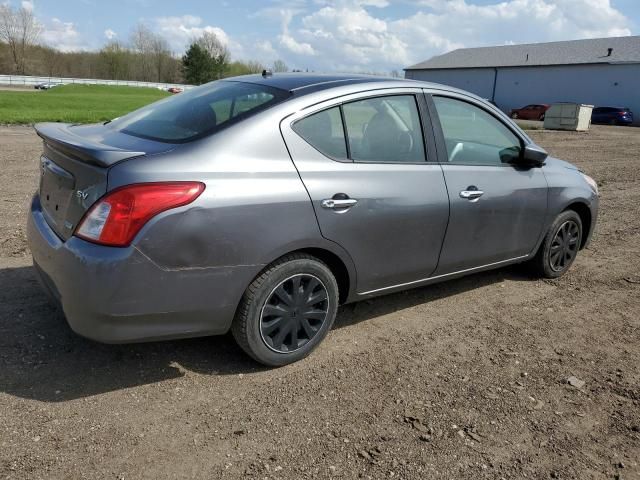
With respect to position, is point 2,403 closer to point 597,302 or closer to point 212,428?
point 212,428

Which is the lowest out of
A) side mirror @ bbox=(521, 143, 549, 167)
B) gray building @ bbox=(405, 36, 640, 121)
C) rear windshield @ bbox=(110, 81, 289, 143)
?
side mirror @ bbox=(521, 143, 549, 167)

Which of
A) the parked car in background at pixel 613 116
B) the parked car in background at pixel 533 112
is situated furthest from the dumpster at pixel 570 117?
the parked car in background at pixel 533 112

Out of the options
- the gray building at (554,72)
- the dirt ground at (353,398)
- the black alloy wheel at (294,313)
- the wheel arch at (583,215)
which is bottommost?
the dirt ground at (353,398)

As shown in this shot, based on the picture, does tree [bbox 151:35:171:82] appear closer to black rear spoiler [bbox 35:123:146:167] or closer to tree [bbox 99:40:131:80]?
tree [bbox 99:40:131:80]

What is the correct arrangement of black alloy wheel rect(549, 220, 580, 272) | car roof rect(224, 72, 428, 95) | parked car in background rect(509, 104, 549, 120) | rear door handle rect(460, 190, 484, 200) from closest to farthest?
car roof rect(224, 72, 428, 95), rear door handle rect(460, 190, 484, 200), black alloy wheel rect(549, 220, 580, 272), parked car in background rect(509, 104, 549, 120)

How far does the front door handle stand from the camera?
3.98 meters

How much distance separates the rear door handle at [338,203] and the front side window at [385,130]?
0.29 m

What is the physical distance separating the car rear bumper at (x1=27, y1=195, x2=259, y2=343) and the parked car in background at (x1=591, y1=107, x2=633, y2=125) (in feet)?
142

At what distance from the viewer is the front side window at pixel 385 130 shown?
3.52 metres

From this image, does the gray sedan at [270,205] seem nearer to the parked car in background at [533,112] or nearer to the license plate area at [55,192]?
the license plate area at [55,192]

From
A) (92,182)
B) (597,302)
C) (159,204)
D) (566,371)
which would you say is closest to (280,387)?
(159,204)

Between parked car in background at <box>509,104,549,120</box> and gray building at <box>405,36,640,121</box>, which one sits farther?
gray building at <box>405,36,640,121</box>

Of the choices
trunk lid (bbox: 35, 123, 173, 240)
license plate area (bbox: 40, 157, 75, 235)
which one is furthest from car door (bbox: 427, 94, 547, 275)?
license plate area (bbox: 40, 157, 75, 235)

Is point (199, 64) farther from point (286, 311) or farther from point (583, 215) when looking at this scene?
point (286, 311)
